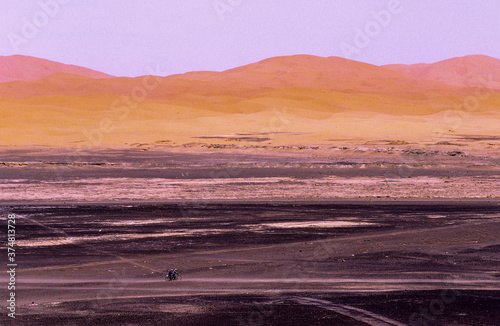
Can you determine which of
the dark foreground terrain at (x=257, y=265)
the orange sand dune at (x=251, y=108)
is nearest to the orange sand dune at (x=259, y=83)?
the orange sand dune at (x=251, y=108)

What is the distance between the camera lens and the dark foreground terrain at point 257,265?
824cm

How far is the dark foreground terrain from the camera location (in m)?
8.24

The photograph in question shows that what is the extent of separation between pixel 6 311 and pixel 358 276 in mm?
5123

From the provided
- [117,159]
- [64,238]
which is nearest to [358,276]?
[64,238]

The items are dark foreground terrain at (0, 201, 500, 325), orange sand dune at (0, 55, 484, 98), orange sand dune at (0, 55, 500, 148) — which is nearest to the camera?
dark foreground terrain at (0, 201, 500, 325)

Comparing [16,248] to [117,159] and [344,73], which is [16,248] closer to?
[117,159]

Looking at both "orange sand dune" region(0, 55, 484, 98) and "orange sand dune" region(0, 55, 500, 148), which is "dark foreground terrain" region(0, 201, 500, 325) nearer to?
"orange sand dune" region(0, 55, 500, 148)

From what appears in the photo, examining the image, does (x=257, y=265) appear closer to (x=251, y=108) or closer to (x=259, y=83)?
(x=251, y=108)

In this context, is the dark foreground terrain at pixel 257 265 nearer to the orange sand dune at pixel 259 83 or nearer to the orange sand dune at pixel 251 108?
the orange sand dune at pixel 251 108

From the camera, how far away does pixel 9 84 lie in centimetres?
11938

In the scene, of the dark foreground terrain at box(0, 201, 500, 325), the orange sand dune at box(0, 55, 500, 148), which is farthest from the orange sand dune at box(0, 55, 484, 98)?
the dark foreground terrain at box(0, 201, 500, 325)

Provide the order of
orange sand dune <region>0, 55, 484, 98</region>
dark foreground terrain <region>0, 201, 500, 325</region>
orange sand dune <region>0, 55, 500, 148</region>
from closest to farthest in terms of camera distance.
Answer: dark foreground terrain <region>0, 201, 500, 325</region> → orange sand dune <region>0, 55, 500, 148</region> → orange sand dune <region>0, 55, 484, 98</region>

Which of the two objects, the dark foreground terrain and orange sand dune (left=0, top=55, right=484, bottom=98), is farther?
orange sand dune (left=0, top=55, right=484, bottom=98)

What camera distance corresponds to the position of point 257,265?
1109cm
